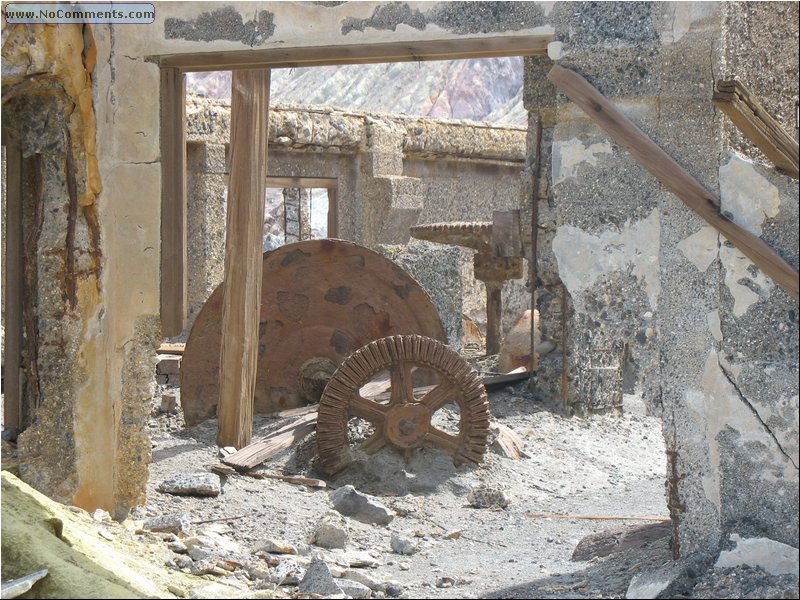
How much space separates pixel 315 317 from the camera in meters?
7.43

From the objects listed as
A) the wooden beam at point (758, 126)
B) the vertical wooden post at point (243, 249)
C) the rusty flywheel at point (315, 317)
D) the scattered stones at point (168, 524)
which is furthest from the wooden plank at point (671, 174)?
the rusty flywheel at point (315, 317)

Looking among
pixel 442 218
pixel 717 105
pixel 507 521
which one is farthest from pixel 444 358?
pixel 442 218

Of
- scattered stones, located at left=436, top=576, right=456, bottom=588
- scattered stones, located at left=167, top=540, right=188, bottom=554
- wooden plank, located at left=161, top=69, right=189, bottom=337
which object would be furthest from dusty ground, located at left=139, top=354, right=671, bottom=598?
wooden plank, located at left=161, top=69, right=189, bottom=337

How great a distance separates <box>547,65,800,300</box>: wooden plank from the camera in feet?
12.5

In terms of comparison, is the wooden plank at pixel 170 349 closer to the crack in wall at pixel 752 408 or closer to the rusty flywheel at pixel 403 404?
the rusty flywheel at pixel 403 404

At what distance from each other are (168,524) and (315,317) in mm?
2571

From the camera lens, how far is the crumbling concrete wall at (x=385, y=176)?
399 inches

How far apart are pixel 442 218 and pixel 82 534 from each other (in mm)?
8448

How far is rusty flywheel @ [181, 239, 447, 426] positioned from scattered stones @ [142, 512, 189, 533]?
2192 millimetres

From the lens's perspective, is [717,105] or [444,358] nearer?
[717,105]

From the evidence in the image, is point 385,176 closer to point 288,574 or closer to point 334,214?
point 334,214

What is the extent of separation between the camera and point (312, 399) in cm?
746

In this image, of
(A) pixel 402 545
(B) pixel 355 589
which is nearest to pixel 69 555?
(B) pixel 355 589

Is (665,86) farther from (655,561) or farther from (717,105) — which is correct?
(655,561)
